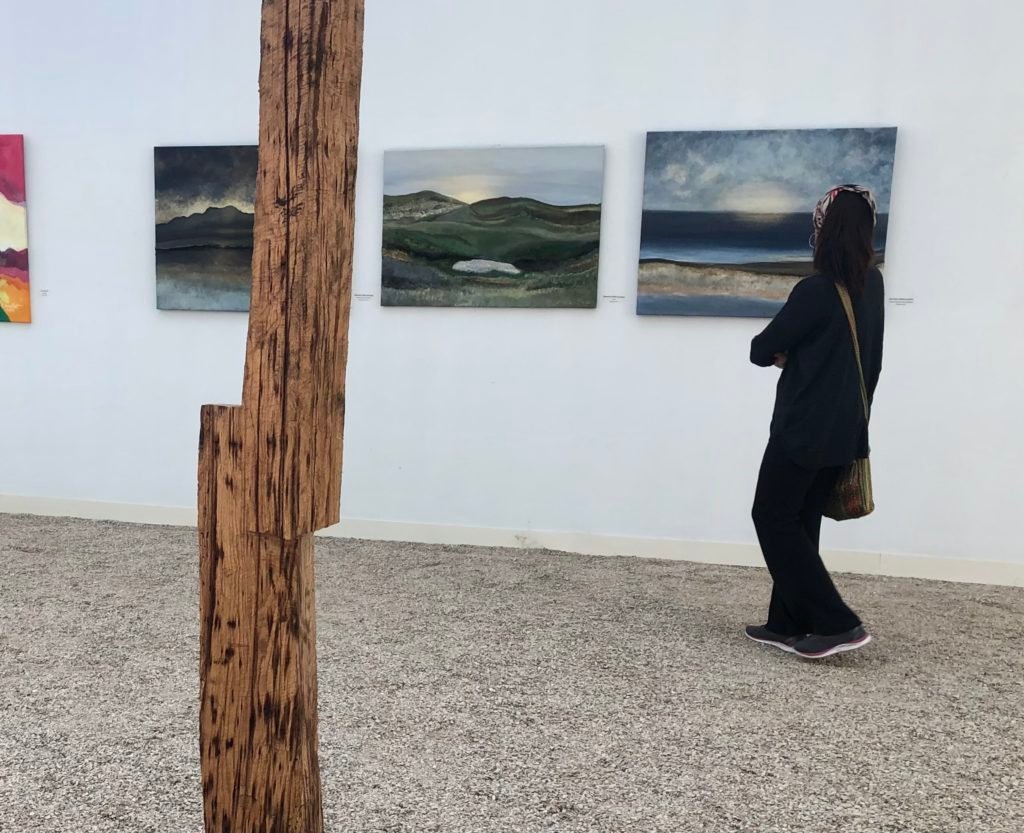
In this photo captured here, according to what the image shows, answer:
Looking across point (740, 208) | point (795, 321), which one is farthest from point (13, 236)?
point (795, 321)

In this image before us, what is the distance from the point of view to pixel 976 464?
10.3 ft

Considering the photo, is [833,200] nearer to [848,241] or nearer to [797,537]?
[848,241]

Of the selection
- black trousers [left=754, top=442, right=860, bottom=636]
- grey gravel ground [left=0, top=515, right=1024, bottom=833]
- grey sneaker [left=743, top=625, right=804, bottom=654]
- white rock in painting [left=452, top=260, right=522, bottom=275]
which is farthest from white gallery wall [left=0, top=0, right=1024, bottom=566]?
black trousers [left=754, top=442, right=860, bottom=636]

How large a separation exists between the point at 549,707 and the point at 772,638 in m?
0.92

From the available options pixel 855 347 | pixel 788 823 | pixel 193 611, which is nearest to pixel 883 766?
pixel 788 823

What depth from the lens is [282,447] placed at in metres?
1.01

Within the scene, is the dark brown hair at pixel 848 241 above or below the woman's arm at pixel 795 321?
above

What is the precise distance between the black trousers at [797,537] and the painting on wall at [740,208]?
119 cm

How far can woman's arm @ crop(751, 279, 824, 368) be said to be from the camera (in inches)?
82.2

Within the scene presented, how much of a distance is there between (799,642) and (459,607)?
1.21m

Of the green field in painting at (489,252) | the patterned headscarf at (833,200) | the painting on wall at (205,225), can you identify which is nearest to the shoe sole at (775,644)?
the patterned headscarf at (833,200)

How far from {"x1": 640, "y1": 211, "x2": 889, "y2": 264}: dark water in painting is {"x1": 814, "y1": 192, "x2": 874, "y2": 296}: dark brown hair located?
1.10 meters

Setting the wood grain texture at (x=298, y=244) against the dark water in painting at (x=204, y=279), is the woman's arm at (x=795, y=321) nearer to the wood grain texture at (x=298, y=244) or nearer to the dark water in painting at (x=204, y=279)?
the wood grain texture at (x=298, y=244)

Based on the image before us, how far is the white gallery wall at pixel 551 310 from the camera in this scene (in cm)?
306
